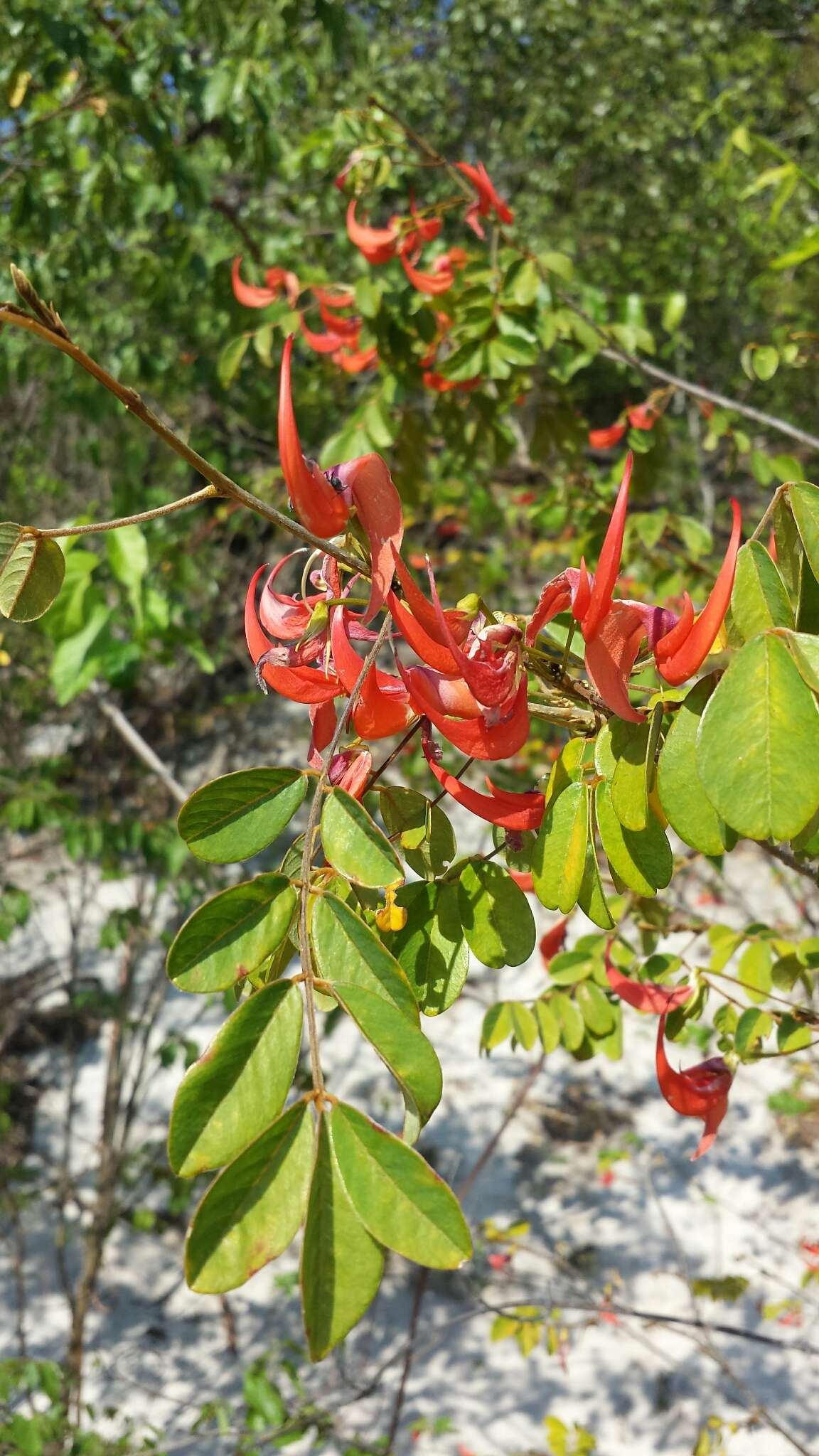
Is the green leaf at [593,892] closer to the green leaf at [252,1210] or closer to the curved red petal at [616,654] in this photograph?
the curved red petal at [616,654]

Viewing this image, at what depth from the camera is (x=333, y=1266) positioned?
1.07 feet

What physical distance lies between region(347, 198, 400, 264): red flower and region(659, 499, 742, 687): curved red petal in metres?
1.05

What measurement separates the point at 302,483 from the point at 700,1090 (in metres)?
0.51

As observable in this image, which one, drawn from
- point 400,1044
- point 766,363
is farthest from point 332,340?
point 400,1044

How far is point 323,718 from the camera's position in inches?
21.9

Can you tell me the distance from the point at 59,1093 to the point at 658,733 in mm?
3511

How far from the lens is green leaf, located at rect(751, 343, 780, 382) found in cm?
133

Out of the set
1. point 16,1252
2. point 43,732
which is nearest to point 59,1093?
point 16,1252

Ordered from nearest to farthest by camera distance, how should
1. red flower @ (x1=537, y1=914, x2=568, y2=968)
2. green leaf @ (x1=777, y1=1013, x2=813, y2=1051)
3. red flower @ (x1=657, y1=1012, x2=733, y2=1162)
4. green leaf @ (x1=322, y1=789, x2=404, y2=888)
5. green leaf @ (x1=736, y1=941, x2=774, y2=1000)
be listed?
green leaf @ (x1=322, y1=789, x2=404, y2=888) < red flower @ (x1=657, y1=1012, x2=733, y2=1162) < green leaf @ (x1=777, y1=1013, x2=813, y2=1051) < red flower @ (x1=537, y1=914, x2=568, y2=968) < green leaf @ (x1=736, y1=941, x2=774, y2=1000)

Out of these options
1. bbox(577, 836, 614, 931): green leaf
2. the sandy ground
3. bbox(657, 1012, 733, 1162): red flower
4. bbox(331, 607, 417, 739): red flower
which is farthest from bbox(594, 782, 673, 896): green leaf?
the sandy ground

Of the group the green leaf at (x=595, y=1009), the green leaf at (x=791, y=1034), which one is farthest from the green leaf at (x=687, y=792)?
the green leaf at (x=595, y=1009)

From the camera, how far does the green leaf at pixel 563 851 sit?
1.59 feet

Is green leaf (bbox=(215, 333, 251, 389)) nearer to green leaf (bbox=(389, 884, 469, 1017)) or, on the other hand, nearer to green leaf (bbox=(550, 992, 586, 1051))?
green leaf (bbox=(550, 992, 586, 1051))

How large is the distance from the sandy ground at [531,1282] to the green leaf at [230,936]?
184 cm
